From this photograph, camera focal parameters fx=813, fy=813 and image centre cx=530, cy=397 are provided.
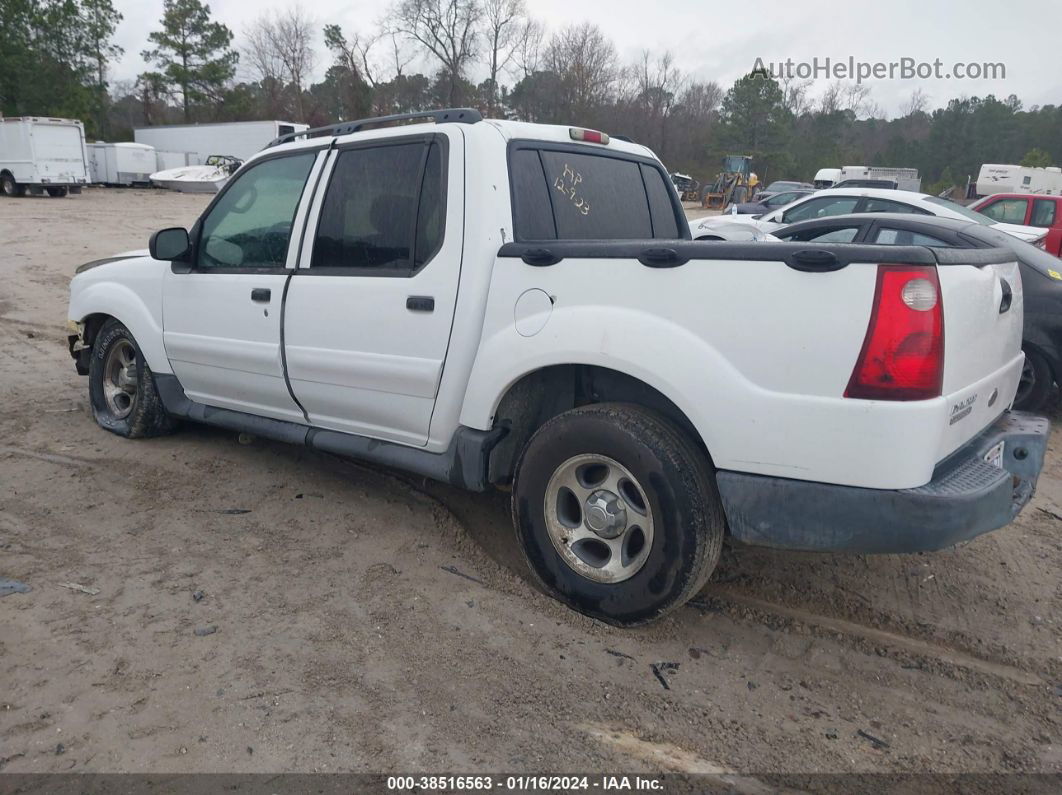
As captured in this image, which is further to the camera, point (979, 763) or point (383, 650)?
point (383, 650)

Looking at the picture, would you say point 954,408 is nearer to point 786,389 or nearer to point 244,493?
point 786,389

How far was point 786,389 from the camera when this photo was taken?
2.73m

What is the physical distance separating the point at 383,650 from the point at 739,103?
226ft

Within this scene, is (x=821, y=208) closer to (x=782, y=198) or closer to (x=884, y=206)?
(x=884, y=206)

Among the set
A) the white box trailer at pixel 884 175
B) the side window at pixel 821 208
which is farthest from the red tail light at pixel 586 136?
the white box trailer at pixel 884 175

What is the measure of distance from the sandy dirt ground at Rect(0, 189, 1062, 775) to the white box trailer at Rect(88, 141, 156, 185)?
123 feet

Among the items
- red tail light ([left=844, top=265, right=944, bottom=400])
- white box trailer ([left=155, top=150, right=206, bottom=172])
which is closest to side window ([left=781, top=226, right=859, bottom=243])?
red tail light ([left=844, top=265, right=944, bottom=400])

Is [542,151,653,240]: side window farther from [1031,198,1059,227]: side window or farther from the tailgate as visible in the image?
[1031,198,1059,227]: side window

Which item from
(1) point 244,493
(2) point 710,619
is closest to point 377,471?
(1) point 244,493

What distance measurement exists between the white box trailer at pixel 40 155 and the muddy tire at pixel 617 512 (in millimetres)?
31324

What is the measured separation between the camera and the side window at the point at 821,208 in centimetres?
1028

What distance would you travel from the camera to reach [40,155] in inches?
1113

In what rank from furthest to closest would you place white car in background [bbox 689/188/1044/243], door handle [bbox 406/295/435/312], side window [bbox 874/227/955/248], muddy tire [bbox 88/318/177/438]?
white car in background [bbox 689/188/1044/243] < side window [bbox 874/227/955/248] < muddy tire [bbox 88/318/177/438] < door handle [bbox 406/295/435/312]

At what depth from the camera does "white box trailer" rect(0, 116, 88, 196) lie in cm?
2819
